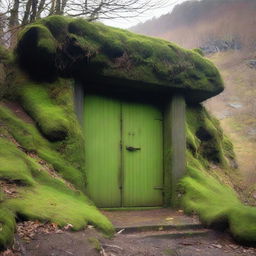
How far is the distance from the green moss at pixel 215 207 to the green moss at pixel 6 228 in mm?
4045

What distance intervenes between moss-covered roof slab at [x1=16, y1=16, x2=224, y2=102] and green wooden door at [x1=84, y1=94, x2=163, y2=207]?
2.05 ft

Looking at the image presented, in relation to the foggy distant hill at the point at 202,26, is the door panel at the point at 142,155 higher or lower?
lower

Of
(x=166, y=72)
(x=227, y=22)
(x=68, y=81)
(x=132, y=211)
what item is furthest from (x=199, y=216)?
(x=227, y=22)

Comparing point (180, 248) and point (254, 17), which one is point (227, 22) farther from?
point (180, 248)

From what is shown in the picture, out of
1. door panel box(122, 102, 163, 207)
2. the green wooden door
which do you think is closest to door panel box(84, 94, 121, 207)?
the green wooden door

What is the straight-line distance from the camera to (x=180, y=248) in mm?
5984

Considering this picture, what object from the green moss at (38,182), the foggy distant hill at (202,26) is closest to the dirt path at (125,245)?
the green moss at (38,182)

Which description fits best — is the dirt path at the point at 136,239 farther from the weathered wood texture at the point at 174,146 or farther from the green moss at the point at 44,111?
the green moss at the point at 44,111

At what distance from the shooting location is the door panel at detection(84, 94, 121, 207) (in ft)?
29.0

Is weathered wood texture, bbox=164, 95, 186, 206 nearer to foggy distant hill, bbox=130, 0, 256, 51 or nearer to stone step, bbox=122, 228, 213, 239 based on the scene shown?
stone step, bbox=122, 228, 213, 239

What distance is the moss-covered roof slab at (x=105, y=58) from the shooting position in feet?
26.9

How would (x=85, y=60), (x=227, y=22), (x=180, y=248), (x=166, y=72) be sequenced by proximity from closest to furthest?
(x=180, y=248) < (x=85, y=60) < (x=166, y=72) < (x=227, y=22)

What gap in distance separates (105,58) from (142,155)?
8.96 ft

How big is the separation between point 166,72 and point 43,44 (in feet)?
10.3
